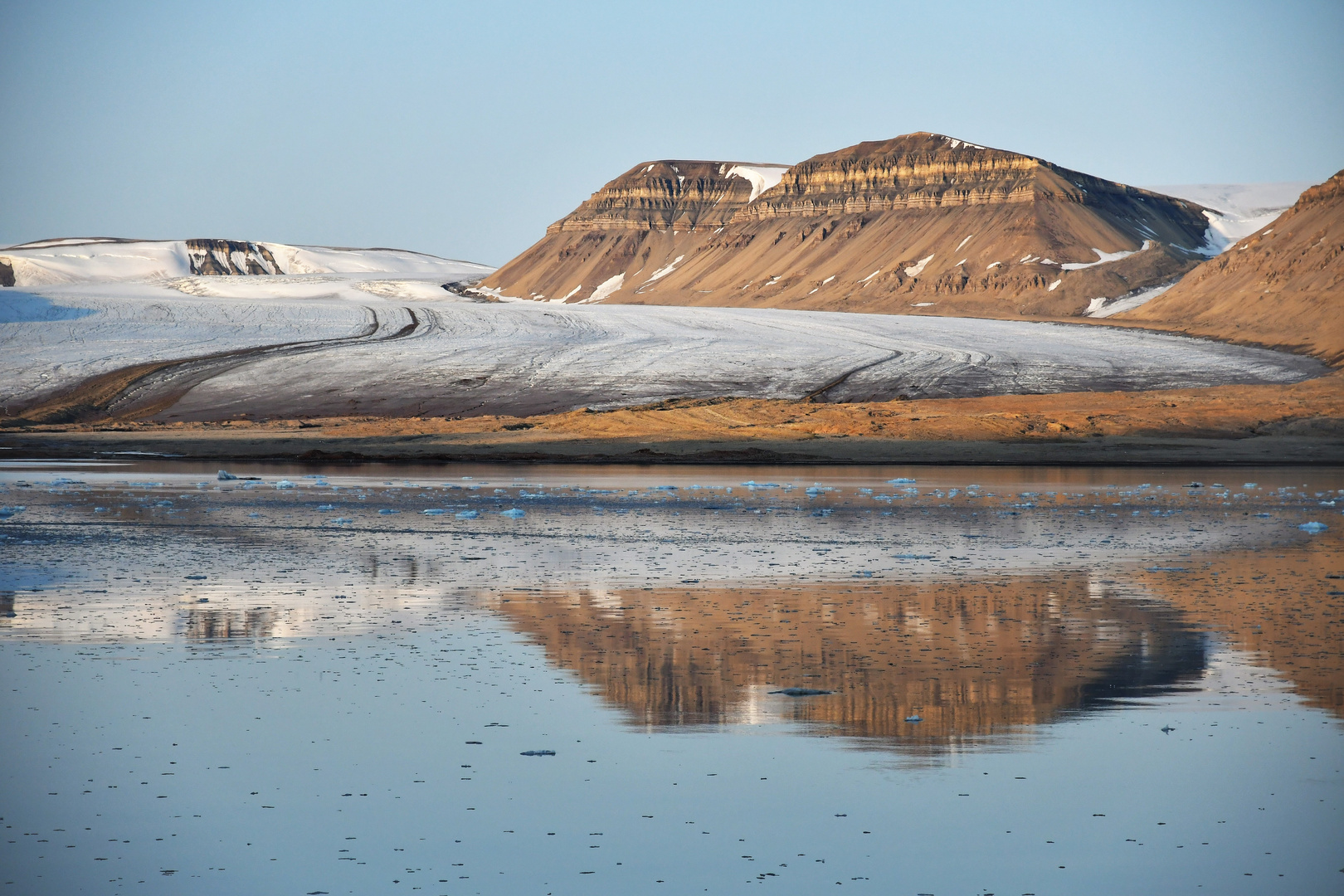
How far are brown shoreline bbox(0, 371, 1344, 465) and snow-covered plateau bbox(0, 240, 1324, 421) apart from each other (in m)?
3.01

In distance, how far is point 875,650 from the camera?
8.65 m

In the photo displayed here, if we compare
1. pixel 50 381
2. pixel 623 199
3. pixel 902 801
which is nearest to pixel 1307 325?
pixel 50 381

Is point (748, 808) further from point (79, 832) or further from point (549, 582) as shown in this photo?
point (549, 582)

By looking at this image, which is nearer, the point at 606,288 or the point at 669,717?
the point at 669,717

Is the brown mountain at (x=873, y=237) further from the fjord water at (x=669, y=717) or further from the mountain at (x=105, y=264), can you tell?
the fjord water at (x=669, y=717)

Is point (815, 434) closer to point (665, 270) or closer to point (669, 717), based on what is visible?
point (669, 717)

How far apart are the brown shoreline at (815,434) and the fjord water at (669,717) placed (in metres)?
19.5

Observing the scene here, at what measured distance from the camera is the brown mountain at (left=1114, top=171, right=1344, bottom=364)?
62.8 meters

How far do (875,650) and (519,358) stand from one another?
44.6 meters

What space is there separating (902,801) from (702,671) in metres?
2.64

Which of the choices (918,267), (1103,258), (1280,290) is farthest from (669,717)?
(918,267)

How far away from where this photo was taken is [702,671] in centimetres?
801

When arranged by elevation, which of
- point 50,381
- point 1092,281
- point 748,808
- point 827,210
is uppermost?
point 827,210

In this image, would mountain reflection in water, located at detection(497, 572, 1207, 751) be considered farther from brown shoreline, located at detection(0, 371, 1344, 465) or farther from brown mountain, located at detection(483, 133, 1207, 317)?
brown mountain, located at detection(483, 133, 1207, 317)
